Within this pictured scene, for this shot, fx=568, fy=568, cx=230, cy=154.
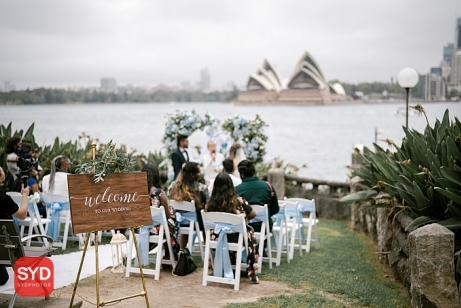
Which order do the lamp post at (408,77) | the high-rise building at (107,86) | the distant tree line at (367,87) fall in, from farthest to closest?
the distant tree line at (367,87), the high-rise building at (107,86), the lamp post at (408,77)

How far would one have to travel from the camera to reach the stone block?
16.5ft

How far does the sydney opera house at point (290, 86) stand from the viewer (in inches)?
2341

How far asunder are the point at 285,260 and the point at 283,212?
0.69 metres

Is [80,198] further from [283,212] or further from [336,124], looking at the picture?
[336,124]

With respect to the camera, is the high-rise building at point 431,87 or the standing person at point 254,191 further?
the high-rise building at point 431,87

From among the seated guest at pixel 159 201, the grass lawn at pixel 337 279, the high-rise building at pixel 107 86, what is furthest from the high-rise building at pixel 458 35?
the high-rise building at pixel 107 86

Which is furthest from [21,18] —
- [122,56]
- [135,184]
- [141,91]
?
[122,56]

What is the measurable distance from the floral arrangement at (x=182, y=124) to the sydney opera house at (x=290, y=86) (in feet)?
154

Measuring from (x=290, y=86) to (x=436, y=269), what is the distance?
57.8 m

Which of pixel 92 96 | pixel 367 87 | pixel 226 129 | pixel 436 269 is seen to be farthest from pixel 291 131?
pixel 436 269

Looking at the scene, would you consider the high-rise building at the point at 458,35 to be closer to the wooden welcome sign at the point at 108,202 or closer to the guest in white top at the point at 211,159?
the guest in white top at the point at 211,159

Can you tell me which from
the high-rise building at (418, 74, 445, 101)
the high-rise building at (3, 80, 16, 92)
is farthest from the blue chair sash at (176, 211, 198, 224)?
the high-rise building at (3, 80, 16, 92)

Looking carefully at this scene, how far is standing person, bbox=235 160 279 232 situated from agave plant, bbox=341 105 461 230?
1.44m

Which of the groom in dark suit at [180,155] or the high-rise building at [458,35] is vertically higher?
the high-rise building at [458,35]
